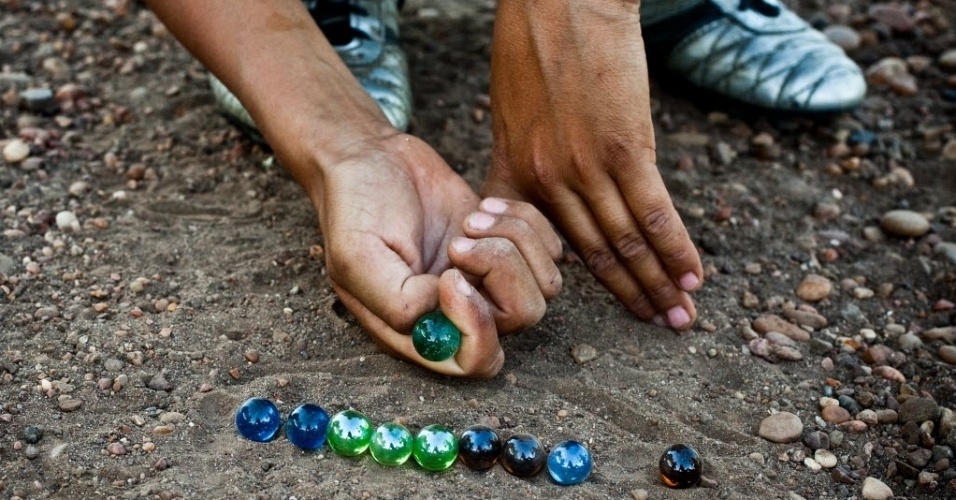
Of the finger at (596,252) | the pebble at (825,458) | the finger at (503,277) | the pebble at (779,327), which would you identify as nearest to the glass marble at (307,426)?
the finger at (503,277)

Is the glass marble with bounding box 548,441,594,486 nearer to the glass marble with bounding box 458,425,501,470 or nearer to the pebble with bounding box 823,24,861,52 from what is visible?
the glass marble with bounding box 458,425,501,470

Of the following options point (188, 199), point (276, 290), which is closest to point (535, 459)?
point (276, 290)

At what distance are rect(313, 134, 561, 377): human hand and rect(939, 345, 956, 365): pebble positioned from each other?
1088 millimetres

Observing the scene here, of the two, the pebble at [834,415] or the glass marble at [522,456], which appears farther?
the pebble at [834,415]

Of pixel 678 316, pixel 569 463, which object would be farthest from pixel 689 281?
pixel 569 463

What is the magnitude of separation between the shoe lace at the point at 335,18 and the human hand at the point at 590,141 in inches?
37.6

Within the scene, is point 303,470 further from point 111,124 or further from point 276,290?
point 111,124

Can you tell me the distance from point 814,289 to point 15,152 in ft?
7.91

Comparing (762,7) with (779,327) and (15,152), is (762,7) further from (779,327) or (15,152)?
(15,152)

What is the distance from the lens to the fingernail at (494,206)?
258 centimetres

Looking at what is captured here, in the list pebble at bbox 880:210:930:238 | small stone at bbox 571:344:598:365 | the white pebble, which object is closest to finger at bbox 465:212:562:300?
small stone at bbox 571:344:598:365

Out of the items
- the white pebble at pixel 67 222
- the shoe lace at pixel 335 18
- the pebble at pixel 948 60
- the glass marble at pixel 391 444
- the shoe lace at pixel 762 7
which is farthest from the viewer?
the pebble at pixel 948 60

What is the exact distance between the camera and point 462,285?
236cm

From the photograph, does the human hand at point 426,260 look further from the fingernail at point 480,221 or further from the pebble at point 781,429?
the pebble at point 781,429
